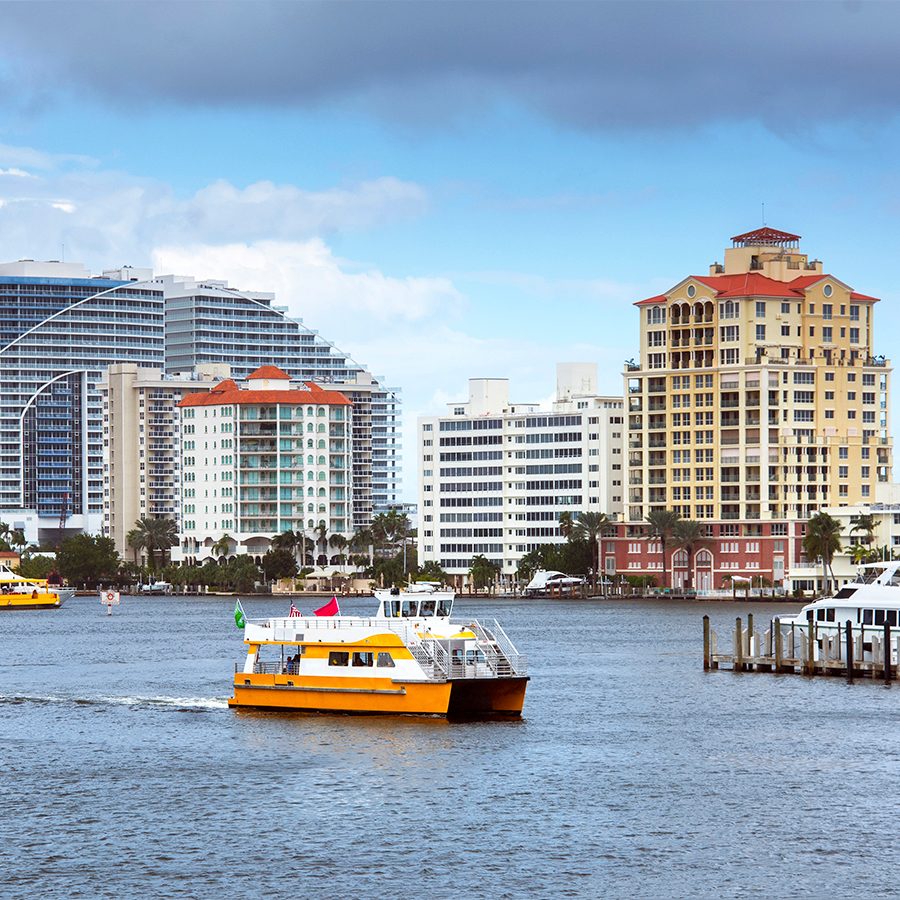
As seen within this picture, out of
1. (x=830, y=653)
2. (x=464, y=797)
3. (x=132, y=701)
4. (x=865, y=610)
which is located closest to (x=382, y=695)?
(x=464, y=797)

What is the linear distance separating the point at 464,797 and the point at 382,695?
14.6 meters

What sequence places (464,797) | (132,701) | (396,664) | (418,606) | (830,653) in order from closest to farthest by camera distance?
(464,797) → (396,664) → (418,606) → (132,701) → (830,653)

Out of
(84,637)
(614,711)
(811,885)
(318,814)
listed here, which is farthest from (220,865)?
(84,637)

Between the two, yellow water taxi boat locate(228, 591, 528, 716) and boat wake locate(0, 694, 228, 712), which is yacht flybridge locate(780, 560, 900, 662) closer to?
yellow water taxi boat locate(228, 591, 528, 716)

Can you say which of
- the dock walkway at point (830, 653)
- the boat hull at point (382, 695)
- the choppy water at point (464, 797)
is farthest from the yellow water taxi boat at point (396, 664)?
the dock walkway at point (830, 653)

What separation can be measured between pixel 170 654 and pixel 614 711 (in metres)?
57.0

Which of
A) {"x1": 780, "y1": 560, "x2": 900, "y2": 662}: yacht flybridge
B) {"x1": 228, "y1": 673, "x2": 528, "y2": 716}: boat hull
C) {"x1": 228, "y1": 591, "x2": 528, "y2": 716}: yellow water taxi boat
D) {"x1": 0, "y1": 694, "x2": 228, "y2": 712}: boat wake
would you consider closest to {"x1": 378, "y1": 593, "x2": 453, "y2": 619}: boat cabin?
{"x1": 228, "y1": 591, "x2": 528, "y2": 716}: yellow water taxi boat

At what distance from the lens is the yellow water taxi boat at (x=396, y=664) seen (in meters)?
82.8

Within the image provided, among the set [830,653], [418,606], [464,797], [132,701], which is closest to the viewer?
[464,797]

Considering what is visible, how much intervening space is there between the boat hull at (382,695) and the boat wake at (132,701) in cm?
802

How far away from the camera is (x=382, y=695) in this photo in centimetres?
8338

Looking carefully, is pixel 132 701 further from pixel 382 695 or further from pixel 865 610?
pixel 865 610

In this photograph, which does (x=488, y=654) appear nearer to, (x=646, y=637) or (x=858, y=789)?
(x=858, y=789)

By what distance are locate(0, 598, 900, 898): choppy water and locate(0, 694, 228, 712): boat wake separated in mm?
264
